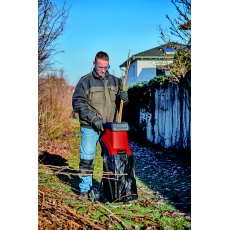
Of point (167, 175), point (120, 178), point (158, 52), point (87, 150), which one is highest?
point (158, 52)

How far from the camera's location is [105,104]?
10.8 feet

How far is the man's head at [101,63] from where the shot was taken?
121 inches

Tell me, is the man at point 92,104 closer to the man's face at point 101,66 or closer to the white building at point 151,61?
the man's face at point 101,66

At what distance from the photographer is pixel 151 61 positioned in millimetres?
3371

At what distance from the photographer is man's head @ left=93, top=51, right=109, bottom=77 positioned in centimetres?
307

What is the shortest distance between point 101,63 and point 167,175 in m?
1.62

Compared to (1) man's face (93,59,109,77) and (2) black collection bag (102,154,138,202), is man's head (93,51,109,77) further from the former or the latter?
(2) black collection bag (102,154,138,202)

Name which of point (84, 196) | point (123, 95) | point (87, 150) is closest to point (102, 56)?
point (123, 95)

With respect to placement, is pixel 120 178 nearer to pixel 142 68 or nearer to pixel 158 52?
pixel 142 68

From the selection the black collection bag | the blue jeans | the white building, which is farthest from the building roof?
the black collection bag
